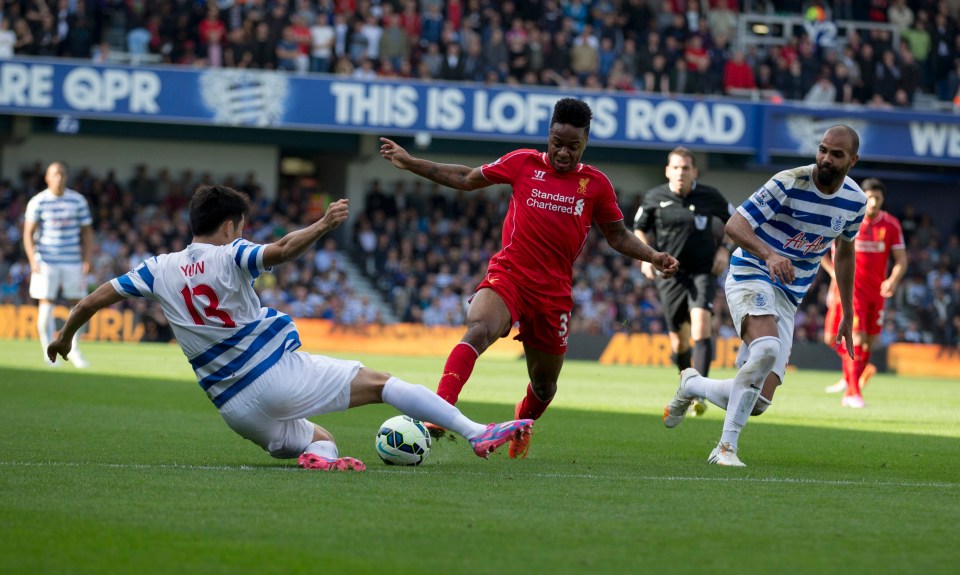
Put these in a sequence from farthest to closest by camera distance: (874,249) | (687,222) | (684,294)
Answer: (874,249), (684,294), (687,222)

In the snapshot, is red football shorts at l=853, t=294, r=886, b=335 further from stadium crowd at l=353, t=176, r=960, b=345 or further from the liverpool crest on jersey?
stadium crowd at l=353, t=176, r=960, b=345

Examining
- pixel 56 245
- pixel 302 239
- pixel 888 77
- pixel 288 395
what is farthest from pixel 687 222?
pixel 888 77

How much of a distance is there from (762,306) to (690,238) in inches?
172

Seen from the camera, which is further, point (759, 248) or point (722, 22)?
point (722, 22)

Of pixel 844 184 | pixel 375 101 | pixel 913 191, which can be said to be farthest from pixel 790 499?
pixel 913 191

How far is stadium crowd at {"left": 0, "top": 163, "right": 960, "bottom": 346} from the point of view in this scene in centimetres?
2780

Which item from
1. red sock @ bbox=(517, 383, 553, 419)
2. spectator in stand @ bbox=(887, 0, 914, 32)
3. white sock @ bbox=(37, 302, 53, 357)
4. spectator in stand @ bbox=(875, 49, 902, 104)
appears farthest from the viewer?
spectator in stand @ bbox=(887, 0, 914, 32)

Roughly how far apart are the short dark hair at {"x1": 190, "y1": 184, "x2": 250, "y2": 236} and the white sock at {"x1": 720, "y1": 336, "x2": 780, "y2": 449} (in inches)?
130

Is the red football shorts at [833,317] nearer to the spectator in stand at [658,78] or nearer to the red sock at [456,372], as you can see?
the red sock at [456,372]

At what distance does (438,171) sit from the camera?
335 inches

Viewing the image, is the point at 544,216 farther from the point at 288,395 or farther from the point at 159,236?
the point at 159,236

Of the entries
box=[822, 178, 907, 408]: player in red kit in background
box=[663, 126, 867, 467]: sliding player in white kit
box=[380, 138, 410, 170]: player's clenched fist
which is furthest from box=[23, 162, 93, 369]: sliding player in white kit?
box=[663, 126, 867, 467]: sliding player in white kit

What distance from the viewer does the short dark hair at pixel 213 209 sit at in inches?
277

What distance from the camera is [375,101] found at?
2923 cm
